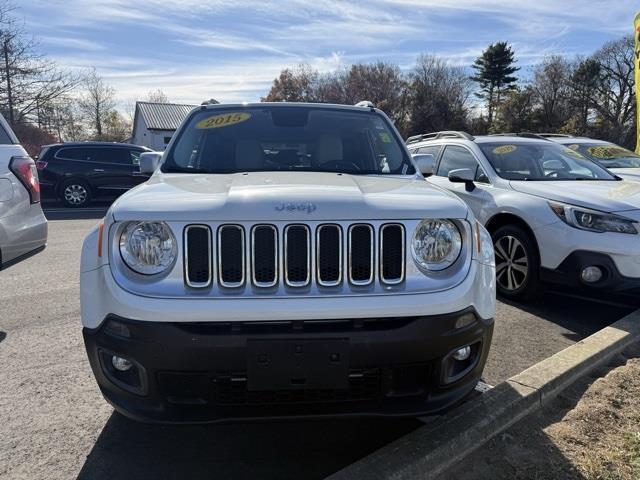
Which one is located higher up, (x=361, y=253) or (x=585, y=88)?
(x=585, y=88)

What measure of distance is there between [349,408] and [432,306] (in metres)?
0.57

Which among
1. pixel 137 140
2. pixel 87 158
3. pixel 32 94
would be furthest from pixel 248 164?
pixel 137 140

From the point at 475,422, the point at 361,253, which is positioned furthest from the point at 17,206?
the point at 475,422

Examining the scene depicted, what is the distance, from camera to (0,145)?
455 cm

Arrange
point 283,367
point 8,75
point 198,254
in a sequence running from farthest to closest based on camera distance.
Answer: point 8,75 < point 198,254 < point 283,367

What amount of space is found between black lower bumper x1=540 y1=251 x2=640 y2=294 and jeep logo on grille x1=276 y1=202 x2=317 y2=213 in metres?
3.11

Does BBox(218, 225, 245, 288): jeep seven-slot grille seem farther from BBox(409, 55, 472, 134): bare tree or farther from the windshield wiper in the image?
BBox(409, 55, 472, 134): bare tree

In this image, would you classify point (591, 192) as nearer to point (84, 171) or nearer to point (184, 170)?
point (184, 170)

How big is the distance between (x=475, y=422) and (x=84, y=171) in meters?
13.6

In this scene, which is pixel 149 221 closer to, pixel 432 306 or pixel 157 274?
pixel 157 274

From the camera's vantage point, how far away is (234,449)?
8.86 feet

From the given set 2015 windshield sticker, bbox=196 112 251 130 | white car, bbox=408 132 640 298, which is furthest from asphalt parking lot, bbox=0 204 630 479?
2015 windshield sticker, bbox=196 112 251 130

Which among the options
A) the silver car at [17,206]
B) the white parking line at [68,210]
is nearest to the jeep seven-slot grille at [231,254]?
the silver car at [17,206]

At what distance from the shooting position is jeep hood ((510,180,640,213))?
446cm
